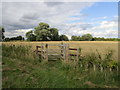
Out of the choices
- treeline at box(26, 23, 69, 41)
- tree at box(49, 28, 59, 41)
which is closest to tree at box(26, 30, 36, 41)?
treeline at box(26, 23, 69, 41)

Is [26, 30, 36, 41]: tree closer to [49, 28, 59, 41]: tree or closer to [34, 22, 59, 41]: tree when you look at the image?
[34, 22, 59, 41]: tree

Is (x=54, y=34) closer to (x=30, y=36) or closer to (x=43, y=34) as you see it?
(x=43, y=34)

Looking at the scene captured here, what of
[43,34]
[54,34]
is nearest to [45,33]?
[43,34]

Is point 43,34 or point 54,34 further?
point 54,34

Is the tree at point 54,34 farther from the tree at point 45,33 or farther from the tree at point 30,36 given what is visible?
the tree at point 30,36

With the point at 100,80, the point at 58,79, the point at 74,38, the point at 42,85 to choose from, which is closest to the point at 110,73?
the point at 100,80

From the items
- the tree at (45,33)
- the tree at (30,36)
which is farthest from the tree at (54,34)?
the tree at (30,36)

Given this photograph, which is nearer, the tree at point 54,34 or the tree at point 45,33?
the tree at point 45,33

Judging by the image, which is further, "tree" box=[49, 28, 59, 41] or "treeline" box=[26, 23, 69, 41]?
"tree" box=[49, 28, 59, 41]

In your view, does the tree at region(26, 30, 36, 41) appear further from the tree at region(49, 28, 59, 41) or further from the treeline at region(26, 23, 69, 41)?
the tree at region(49, 28, 59, 41)

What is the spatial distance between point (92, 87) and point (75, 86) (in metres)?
0.59

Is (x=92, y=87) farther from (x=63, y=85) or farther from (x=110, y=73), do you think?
(x=110, y=73)

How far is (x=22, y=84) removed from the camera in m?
3.79

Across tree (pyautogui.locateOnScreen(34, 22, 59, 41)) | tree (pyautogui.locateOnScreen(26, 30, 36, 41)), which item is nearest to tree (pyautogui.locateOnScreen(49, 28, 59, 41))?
tree (pyautogui.locateOnScreen(34, 22, 59, 41))
